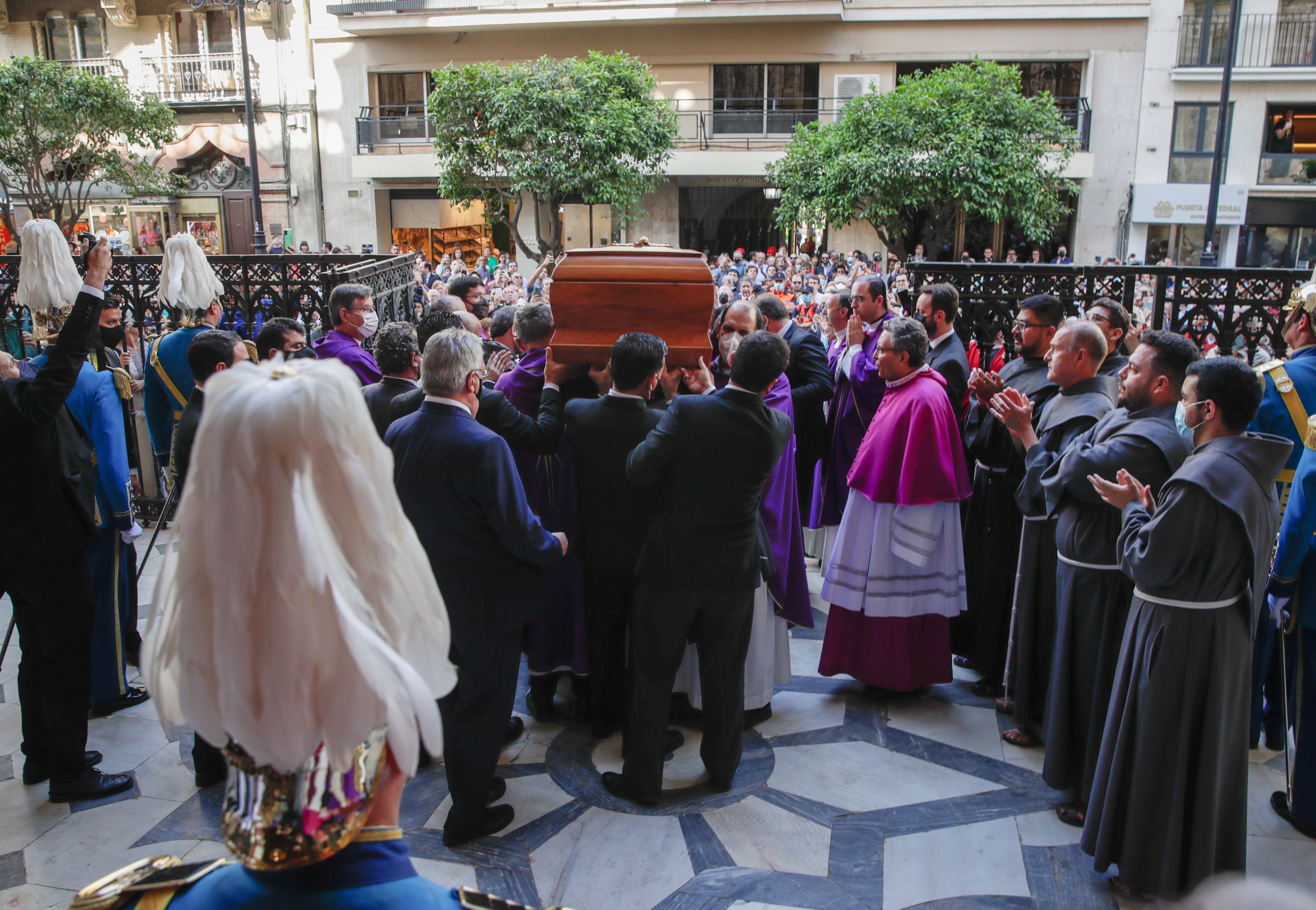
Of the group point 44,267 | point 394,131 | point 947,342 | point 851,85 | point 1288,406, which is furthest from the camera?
point 394,131

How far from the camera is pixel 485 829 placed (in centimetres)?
336

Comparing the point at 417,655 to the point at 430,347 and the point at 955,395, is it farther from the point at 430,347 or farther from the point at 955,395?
the point at 955,395

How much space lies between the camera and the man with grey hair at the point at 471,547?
301 cm

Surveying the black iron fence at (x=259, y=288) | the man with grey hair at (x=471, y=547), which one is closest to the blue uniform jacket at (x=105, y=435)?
the man with grey hair at (x=471, y=547)

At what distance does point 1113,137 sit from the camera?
2008 cm

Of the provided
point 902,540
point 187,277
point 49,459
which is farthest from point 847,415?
point 187,277

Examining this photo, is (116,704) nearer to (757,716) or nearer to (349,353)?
(349,353)

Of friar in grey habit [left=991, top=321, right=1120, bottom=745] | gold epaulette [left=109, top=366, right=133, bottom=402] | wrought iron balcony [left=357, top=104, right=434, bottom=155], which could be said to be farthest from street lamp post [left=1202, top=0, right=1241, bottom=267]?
wrought iron balcony [left=357, top=104, right=434, bottom=155]

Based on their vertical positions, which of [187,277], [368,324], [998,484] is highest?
[187,277]

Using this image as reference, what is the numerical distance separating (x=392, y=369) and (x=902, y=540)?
234 centimetres

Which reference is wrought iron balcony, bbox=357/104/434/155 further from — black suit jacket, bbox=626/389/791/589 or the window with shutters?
black suit jacket, bbox=626/389/791/589

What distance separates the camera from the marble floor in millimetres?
3100

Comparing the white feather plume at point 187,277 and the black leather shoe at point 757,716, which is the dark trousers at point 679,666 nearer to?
the black leather shoe at point 757,716

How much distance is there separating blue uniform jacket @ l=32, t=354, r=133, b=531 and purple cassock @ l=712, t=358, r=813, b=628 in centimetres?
266
